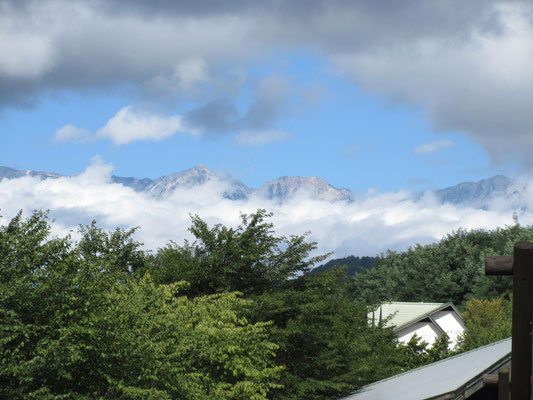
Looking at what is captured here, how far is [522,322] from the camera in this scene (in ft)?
11.6

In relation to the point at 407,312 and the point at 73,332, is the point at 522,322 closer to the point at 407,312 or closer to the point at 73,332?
the point at 73,332

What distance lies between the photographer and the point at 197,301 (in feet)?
88.4

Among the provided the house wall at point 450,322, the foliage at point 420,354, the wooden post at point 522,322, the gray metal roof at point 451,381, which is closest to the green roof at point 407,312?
the house wall at point 450,322

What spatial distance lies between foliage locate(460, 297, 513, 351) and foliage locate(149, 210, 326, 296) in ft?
56.4

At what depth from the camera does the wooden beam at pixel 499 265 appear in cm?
374

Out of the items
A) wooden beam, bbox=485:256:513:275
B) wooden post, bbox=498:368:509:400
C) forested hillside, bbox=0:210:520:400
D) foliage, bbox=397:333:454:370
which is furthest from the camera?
foliage, bbox=397:333:454:370

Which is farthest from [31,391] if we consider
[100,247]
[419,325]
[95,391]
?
[419,325]

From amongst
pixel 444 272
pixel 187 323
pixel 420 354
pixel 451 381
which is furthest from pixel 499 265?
pixel 444 272

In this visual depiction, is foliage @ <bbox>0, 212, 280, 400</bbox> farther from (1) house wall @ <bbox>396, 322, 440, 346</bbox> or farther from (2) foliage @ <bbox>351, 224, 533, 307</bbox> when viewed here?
(2) foliage @ <bbox>351, 224, 533, 307</bbox>

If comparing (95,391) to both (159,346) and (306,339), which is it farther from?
(306,339)

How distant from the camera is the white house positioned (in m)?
54.8

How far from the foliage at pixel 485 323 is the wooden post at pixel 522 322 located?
1614 inches

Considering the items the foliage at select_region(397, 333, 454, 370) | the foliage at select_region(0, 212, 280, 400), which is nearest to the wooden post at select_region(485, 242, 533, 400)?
the foliage at select_region(0, 212, 280, 400)

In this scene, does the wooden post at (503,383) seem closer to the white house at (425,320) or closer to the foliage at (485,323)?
the foliage at (485,323)
